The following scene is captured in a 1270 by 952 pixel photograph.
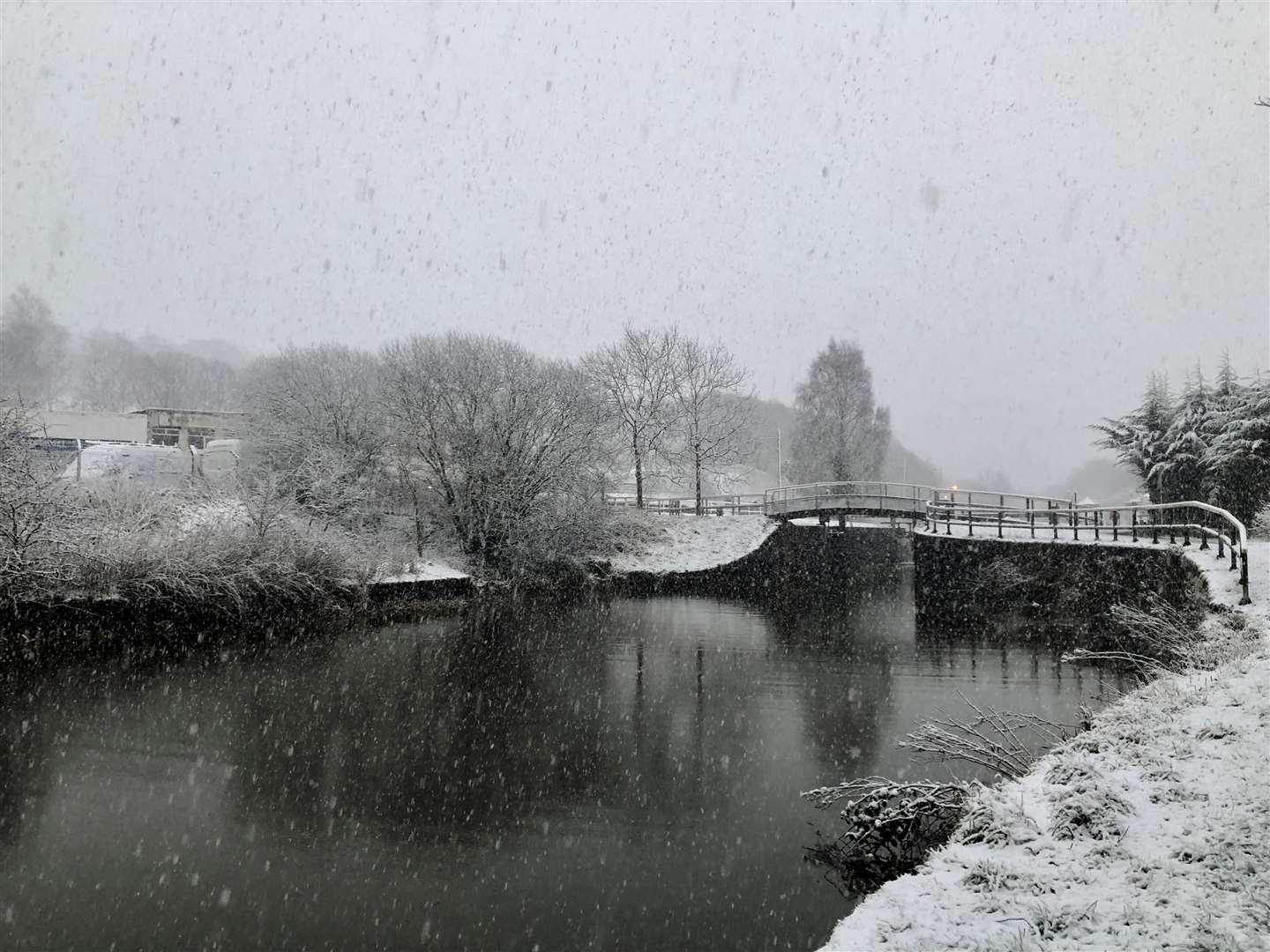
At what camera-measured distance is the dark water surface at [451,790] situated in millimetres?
5805

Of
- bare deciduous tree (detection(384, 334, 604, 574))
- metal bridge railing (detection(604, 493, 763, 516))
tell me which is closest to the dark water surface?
bare deciduous tree (detection(384, 334, 604, 574))

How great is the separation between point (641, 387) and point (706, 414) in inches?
129

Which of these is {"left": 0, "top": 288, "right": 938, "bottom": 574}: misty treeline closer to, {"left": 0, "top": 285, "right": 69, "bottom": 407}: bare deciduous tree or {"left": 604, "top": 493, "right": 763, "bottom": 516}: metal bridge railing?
{"left": 604, "top": 493, "right": 763, "bottom": 516}: metal bridge railing

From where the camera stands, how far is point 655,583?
1061 inches

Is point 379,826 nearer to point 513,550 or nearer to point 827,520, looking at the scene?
point 513,550

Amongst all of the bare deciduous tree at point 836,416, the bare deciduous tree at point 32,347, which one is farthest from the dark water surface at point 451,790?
the bare deciduous tree at point 32,347

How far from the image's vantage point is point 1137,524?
16.7 metres

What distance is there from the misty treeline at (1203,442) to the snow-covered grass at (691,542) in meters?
12.3

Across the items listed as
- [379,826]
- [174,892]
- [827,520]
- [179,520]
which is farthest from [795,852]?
[827,520]

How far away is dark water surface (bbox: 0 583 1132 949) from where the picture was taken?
580 cm

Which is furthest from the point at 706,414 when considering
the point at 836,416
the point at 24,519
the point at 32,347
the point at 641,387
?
the point at 32,347

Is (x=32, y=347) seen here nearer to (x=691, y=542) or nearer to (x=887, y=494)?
(x=691, y=542)

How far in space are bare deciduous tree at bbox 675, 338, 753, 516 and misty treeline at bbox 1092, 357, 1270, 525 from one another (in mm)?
15922

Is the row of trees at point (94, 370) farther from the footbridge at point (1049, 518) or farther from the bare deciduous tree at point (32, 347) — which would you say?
the footbridge at point (1049, 518)
